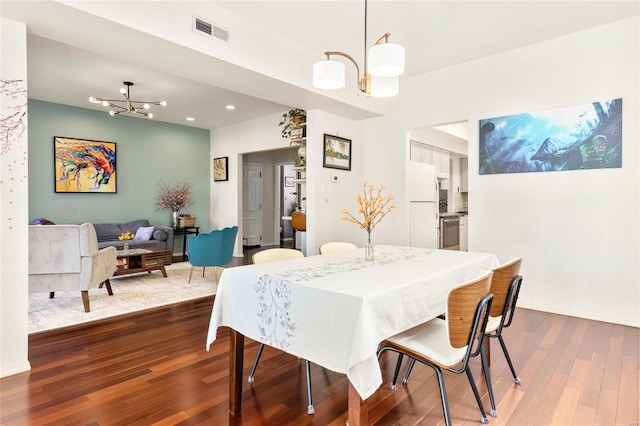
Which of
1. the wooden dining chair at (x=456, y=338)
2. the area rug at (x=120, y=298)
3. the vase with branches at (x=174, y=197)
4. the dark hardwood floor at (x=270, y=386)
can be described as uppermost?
the vase with branches at (x=174, y=197)

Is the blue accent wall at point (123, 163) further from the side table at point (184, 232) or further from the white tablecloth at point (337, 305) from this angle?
the white tablecloth at point (337, 305)

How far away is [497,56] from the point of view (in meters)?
4.05

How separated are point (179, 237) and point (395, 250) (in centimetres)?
584

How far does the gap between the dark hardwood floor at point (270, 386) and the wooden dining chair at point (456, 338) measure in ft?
1.19

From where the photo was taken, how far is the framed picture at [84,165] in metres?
6.02

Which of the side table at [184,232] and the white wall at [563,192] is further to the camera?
the side table at [184,232]

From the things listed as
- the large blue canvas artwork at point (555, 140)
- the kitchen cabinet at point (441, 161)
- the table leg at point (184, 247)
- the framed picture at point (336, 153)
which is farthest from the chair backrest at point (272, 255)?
the table leg at point (184, 247)

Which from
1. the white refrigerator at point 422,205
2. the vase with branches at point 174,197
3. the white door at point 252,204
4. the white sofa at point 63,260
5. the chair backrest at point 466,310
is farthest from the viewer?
the white door at point 252,204

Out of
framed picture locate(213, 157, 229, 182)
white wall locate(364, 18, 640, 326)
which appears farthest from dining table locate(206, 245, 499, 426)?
framed picture locate(213, 157, 229, 182)

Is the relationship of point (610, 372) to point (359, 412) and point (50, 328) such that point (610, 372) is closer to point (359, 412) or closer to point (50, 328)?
point (359, 412)

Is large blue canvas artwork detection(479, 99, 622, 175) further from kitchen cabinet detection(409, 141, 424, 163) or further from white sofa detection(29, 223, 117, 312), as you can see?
white sofa detection(29, 223, 117, 312)

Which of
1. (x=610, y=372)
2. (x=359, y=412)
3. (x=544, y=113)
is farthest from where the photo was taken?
(x=544, y=113)

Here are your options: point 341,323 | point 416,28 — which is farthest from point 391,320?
point 416,28

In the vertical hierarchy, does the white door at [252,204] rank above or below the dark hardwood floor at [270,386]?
above
